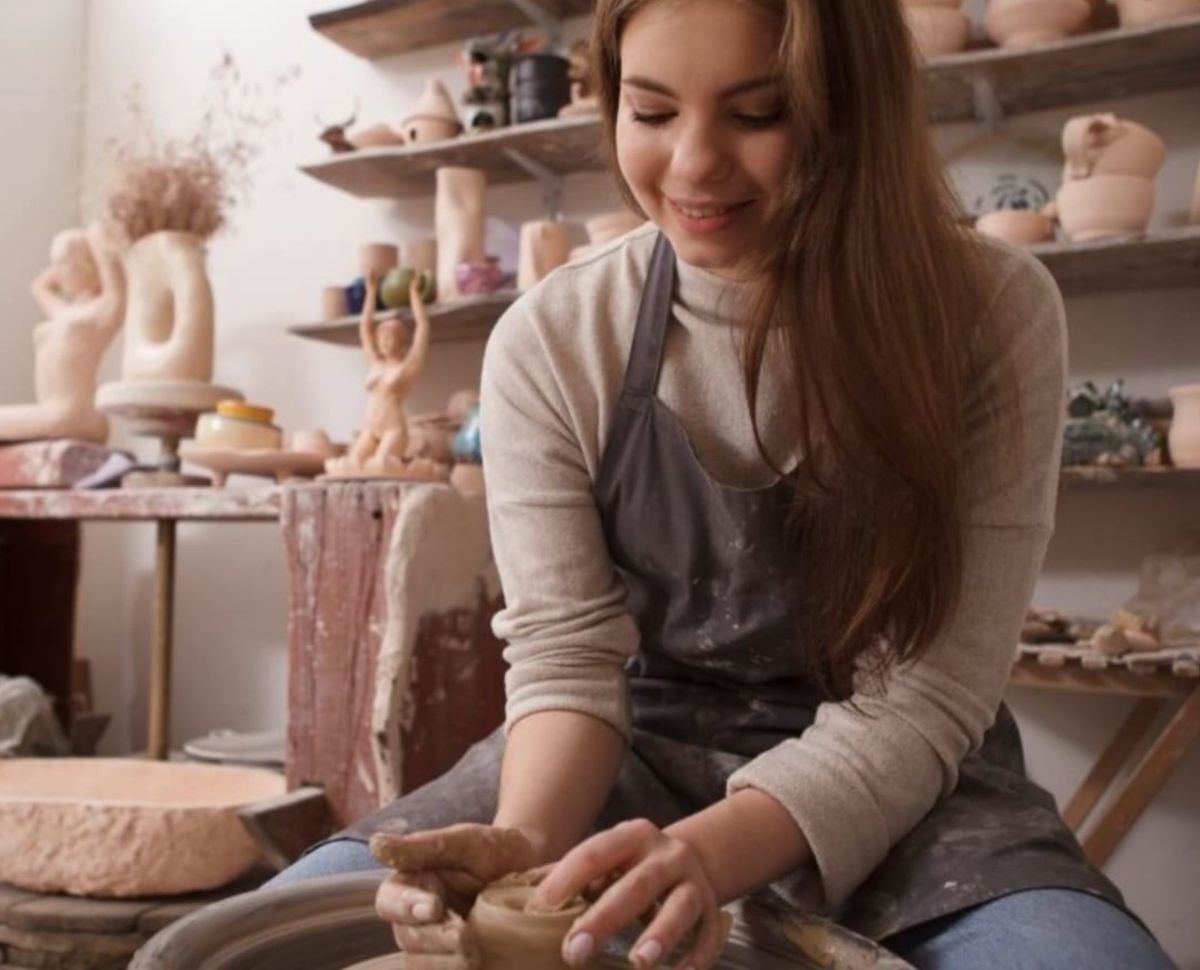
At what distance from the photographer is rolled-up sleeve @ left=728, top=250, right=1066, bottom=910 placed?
936 millimetres

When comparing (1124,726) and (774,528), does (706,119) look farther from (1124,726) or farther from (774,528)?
(1124,726)

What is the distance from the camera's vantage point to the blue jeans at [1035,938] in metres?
0.76

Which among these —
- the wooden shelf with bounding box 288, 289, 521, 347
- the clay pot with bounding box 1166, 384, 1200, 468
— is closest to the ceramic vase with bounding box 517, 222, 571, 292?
the wooden shelf with bounding box 288, 289, 521, 347

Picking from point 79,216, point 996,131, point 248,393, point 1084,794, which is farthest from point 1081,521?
point 79,216

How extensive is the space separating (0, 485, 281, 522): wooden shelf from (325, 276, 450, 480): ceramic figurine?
138 mm

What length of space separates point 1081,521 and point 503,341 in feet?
5.45

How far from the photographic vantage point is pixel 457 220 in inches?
108

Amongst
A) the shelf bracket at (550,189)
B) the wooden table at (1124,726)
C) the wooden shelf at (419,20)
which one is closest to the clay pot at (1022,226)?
the wooden table at (1124,726)

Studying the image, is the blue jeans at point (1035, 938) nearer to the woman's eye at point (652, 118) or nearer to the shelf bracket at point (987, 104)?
the woman's eye at point (652, 118)

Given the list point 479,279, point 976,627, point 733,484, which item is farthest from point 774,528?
point 479,279

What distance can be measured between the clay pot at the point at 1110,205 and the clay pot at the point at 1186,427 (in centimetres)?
31

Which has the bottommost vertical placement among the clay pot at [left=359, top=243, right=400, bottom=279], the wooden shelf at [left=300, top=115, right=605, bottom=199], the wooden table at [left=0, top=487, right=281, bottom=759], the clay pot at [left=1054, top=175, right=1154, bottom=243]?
the wooden table at [left=0, top=487, right=281, bottom=759]

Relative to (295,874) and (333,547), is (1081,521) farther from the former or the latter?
(295,874)

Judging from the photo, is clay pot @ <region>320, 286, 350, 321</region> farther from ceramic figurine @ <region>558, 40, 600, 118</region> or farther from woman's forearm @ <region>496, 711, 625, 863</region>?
woman's forearm @ <region>496, 711, 625, 863</region>
